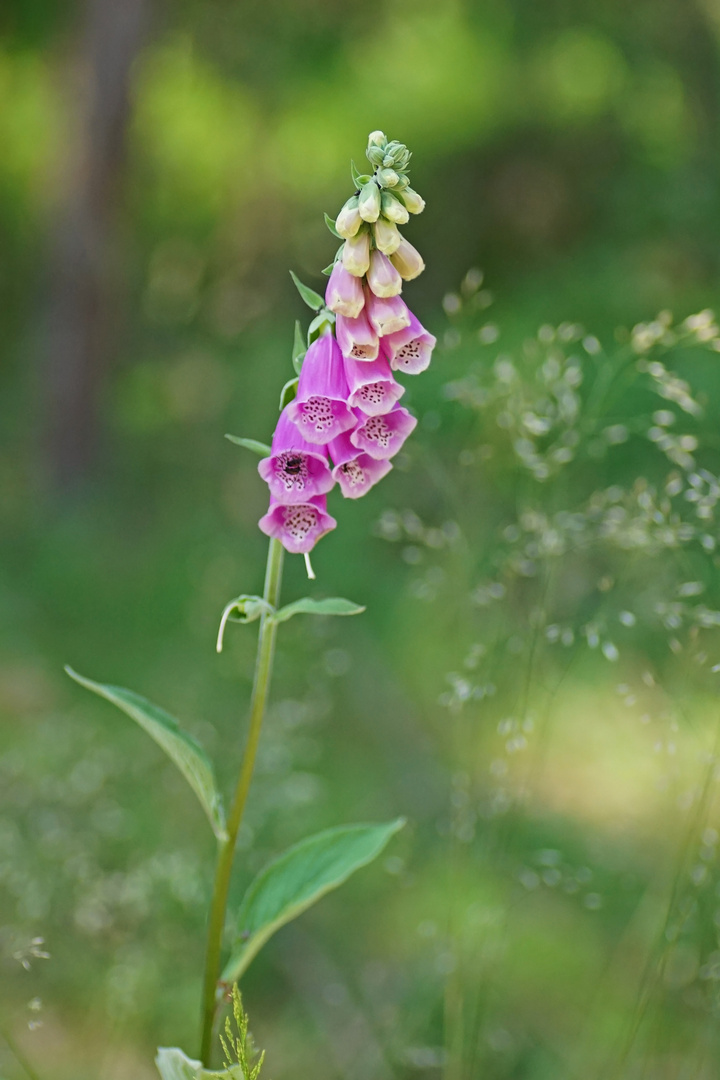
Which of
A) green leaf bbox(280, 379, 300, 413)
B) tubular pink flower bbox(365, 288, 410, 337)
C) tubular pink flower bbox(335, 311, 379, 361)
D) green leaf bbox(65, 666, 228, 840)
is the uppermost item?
tubular pink flower bbox(365, 288, 410, 337)

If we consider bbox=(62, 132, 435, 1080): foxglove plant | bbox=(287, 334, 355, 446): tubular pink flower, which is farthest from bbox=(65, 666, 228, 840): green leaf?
bbox=(287, 334, 355, 446): tubular pink flower

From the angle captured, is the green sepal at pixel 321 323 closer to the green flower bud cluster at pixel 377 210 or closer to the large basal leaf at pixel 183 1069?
the green flower bud cluster at pixel 377 210

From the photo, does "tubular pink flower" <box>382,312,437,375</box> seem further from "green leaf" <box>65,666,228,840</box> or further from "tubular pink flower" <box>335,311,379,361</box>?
"green leaf" <box>65,666,228,840</box>

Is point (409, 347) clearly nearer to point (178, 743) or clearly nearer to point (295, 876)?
point (178, 743)

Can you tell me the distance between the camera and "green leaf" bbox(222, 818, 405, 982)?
1.10 meters

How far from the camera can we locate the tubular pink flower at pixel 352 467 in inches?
40.4

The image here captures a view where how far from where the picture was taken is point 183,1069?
99 cm

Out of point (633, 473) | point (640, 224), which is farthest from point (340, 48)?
point (633, 473)

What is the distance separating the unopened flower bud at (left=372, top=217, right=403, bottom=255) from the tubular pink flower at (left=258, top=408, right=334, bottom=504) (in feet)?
0.63

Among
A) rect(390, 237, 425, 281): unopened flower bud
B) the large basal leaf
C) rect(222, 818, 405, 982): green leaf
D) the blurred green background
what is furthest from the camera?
the blurred green background

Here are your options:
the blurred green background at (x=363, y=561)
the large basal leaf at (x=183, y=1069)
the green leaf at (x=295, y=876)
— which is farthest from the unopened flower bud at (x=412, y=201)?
the large basal leaf at (x=183, y=1069)

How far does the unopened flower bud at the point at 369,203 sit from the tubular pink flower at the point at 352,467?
23 cm

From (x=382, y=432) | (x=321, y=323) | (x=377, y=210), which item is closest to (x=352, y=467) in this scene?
(x=382, y=432)

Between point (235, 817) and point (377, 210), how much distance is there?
0.66 meters
